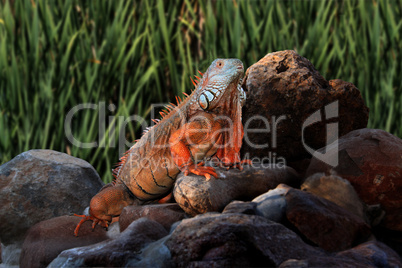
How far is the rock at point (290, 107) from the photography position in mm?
3531

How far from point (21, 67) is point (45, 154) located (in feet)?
5.80

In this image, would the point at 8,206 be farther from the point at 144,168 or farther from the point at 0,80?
the point at 0,80

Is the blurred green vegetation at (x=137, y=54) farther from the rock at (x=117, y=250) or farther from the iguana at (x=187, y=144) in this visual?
the rock at (x=117, y=250)

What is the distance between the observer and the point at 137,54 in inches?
205

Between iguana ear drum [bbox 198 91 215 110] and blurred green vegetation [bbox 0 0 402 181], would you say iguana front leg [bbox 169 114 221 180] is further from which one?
blurred green vegetation [bbox 0 0 402 181]

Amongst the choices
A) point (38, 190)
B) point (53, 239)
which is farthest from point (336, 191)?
point (38, 190)

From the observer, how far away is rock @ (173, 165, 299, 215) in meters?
2.78

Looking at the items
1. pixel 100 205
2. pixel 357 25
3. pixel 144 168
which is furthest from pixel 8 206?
pixel 357 25

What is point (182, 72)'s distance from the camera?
5289 millimetres

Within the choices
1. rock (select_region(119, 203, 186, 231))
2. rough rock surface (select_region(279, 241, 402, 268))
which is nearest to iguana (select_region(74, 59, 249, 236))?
rock (select_region(119, 203, 186, 231))

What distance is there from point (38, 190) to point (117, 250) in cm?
164

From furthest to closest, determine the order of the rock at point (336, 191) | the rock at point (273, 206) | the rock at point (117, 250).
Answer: the rock at point (336, 191) < the rock at point (273, 206) < the rock at point (117, 250)

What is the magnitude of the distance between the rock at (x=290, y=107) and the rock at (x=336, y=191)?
735 millimetres

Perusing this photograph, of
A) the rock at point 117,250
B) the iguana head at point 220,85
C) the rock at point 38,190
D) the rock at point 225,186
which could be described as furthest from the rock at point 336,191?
the rock at point 38,190
